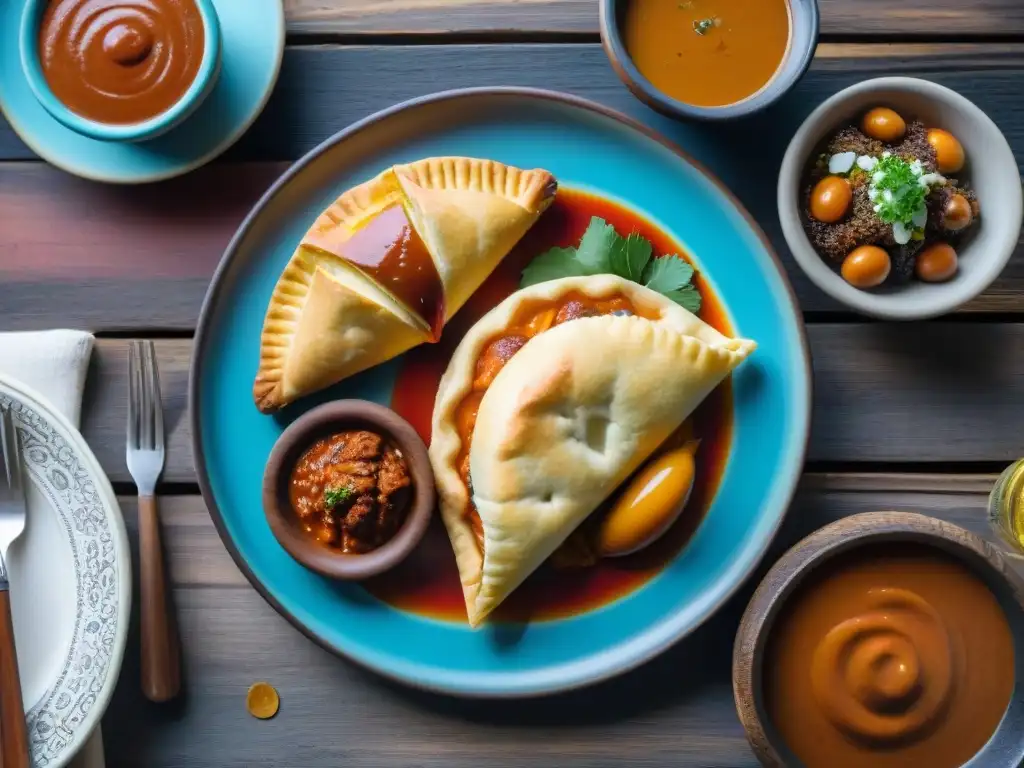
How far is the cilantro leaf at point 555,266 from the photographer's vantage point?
1.94 m

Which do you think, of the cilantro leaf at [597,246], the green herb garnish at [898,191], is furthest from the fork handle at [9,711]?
the green herb garnish at [898,191]

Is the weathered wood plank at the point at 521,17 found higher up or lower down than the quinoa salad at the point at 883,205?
higher up

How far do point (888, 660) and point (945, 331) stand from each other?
73cm

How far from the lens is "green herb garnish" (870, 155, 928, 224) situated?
179cm

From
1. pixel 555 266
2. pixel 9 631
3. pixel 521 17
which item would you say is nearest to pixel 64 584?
pixel 9 631

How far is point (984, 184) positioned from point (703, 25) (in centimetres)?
65

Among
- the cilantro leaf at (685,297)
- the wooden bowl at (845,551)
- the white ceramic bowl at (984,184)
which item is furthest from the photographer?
the cilantro leaf at (685,297)

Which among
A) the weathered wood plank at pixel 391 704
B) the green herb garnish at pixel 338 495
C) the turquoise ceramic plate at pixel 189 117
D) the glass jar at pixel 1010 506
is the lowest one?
the weathered wood plank at pixel 391 704

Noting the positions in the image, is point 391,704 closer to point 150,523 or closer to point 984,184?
point 150,523

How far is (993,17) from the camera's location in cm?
204

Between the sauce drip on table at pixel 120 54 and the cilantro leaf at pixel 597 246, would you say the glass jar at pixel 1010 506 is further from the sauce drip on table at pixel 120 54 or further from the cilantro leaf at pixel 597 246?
the sauce drip on table at pixel 120 54

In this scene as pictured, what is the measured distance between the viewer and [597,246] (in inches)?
75.9

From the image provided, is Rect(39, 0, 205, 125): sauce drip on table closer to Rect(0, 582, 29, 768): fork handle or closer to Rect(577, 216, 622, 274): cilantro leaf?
Rect(577, 216, 622, 274): cilantro leaf

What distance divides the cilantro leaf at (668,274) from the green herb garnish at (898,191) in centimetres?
39
